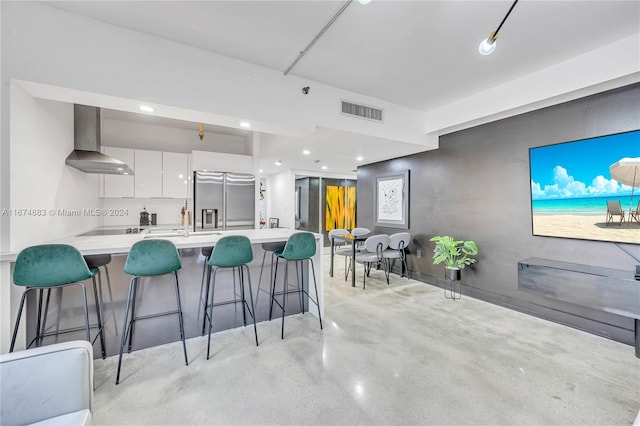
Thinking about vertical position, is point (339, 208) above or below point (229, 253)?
above

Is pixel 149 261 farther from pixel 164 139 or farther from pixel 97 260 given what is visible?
pixel 164 139

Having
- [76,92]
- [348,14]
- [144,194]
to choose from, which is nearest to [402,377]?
[348,14]

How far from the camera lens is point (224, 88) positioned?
2.66m

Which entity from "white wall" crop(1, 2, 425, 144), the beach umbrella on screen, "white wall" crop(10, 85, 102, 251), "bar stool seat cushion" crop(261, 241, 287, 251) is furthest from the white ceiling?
"bar stool seat cushion" crop(261, 241, 287, 251)

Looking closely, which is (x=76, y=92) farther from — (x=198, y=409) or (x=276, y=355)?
(x=276, y=355)

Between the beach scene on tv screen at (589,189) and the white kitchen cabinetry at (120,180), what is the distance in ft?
19.9

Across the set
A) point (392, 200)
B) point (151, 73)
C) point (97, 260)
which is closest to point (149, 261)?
point (97, 260)

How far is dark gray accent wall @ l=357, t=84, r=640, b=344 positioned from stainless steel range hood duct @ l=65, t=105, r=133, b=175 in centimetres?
471

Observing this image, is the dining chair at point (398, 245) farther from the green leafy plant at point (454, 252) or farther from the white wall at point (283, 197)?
the white wall at point (283, 197)

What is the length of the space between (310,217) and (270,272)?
15.7ft

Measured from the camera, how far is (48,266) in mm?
1850

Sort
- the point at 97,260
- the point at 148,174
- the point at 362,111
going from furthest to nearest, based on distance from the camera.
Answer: the point at 148,174 → the point at 362,111 → the point at 97,260

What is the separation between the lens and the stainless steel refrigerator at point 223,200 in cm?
455

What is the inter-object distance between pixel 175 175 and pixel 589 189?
599 cm
